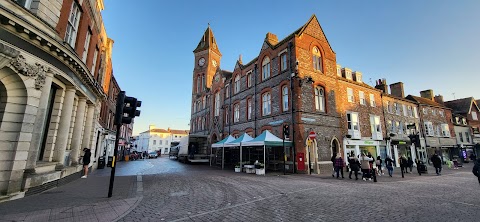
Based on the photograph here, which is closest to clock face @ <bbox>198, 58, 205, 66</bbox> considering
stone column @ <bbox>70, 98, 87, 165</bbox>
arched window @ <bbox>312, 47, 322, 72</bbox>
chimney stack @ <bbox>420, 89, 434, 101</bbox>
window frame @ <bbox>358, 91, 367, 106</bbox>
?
arched window @ <bbox>312, 47, 322, 72</bbox>

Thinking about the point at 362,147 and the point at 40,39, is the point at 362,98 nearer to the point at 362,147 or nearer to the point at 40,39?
the point at 362,147

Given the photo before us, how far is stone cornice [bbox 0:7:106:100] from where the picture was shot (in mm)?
6362

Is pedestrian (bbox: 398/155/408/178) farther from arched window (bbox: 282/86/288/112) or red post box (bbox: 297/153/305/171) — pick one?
arched window (bbox: 282/86/288/112)

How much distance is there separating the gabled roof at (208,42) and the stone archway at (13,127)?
3783 centimetres

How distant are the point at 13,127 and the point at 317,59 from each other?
19.9m

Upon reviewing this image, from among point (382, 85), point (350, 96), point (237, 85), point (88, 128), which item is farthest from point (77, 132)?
point (382, 85)

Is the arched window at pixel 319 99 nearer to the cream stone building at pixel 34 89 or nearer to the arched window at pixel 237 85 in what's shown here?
the arched window at pixel 237 85

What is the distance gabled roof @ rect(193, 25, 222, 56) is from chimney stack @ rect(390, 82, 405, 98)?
31.4 m

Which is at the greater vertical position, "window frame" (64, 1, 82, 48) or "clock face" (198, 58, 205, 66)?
"clock face" (198, 58, 205, 66)

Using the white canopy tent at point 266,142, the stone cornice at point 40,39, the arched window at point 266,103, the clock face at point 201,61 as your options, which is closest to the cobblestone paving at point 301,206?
the stone cornice at point 40,39

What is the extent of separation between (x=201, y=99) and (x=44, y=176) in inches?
1247

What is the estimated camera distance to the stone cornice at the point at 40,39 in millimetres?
6362

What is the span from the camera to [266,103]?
19984 millimetres

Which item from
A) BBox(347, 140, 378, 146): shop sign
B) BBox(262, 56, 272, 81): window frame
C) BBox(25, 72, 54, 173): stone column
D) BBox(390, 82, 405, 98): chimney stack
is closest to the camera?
BBox(25, 72, 54, 173): stone column
